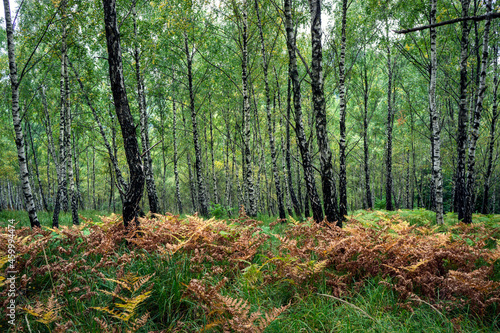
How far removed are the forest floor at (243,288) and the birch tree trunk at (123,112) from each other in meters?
0.68

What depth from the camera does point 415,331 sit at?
7.66 ft

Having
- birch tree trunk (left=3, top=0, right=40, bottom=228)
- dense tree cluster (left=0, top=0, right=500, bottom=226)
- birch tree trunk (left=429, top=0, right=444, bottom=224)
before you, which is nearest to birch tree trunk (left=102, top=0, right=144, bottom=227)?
dense tree cluster (left=0, top=0, right=500, bottom=226)

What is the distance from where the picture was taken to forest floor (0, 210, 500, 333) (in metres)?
2.33

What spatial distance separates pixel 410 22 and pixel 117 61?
37.9 feet

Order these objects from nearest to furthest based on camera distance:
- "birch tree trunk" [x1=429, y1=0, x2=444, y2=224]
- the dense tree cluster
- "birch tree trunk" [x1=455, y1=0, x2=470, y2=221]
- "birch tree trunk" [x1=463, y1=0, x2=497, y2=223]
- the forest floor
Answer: the forest floor → the dense tree cluster → "birch tree trunk" [x1=463, y1=0, x2=497, y2=223] → "birch tree trunk" [x1=429, y1=0, x2=444, y2=224] → "birch tree trunk" [x1=455, y1=0, x2=470, y2=221]

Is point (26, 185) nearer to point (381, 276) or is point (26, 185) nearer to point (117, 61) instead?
point (117, 61)

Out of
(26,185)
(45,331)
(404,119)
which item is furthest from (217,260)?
(404,119)

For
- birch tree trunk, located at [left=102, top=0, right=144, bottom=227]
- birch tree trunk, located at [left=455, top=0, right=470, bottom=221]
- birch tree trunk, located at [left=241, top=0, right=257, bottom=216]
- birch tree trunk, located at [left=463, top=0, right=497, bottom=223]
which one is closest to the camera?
birch tree trunk, located at [left=102, top=0, right=144, bottom=227]

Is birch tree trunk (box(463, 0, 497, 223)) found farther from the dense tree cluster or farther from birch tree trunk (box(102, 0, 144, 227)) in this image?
birch tree trunk (box(102, 0, 144, 227))

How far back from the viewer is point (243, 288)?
118 inches

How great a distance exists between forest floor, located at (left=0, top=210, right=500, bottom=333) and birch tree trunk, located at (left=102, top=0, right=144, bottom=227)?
68cm

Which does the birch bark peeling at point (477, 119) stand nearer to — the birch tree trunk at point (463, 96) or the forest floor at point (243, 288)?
the birch tree trunk at point (463, 96)

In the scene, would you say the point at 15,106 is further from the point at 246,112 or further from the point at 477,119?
the point at 477,119

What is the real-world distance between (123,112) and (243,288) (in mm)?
3671
